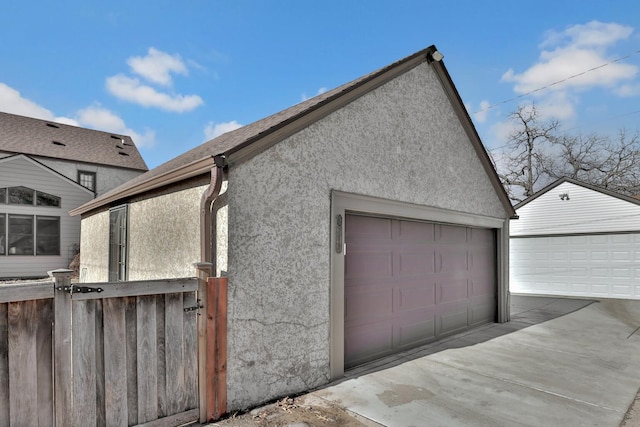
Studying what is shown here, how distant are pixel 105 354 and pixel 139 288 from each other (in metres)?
0.59

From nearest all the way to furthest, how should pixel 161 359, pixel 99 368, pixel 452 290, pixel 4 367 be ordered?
pixel 4 367 < pixel 99 368 < pixel 161 359 < pixel 452 290

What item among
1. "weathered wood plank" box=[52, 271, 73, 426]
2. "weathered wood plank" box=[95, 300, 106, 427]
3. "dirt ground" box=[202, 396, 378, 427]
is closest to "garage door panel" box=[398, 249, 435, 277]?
"dirt ground" box=[202, 396, 378, 427]

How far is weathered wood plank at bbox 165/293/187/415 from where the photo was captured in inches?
136

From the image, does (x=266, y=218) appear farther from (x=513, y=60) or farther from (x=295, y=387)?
(x=513, y=60)

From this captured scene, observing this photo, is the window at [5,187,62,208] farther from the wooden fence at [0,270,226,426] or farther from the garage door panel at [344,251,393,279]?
the garage door panel at [344,251,393,279]

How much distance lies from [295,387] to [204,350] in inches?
52.5

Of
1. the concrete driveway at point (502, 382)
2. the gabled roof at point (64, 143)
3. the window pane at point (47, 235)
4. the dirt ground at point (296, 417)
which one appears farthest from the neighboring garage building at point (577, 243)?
the gabled roof at point (64, 143)

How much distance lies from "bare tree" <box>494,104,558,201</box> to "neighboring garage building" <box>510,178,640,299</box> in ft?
41.5

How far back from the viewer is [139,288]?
10.8 feet

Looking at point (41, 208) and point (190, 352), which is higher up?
point (41, 208)

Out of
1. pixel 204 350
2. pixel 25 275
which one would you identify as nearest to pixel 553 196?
pixel 204 350

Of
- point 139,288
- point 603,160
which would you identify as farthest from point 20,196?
point 603,160

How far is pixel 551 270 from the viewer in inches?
557

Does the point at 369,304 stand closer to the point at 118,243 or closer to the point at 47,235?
the point at 118,243
